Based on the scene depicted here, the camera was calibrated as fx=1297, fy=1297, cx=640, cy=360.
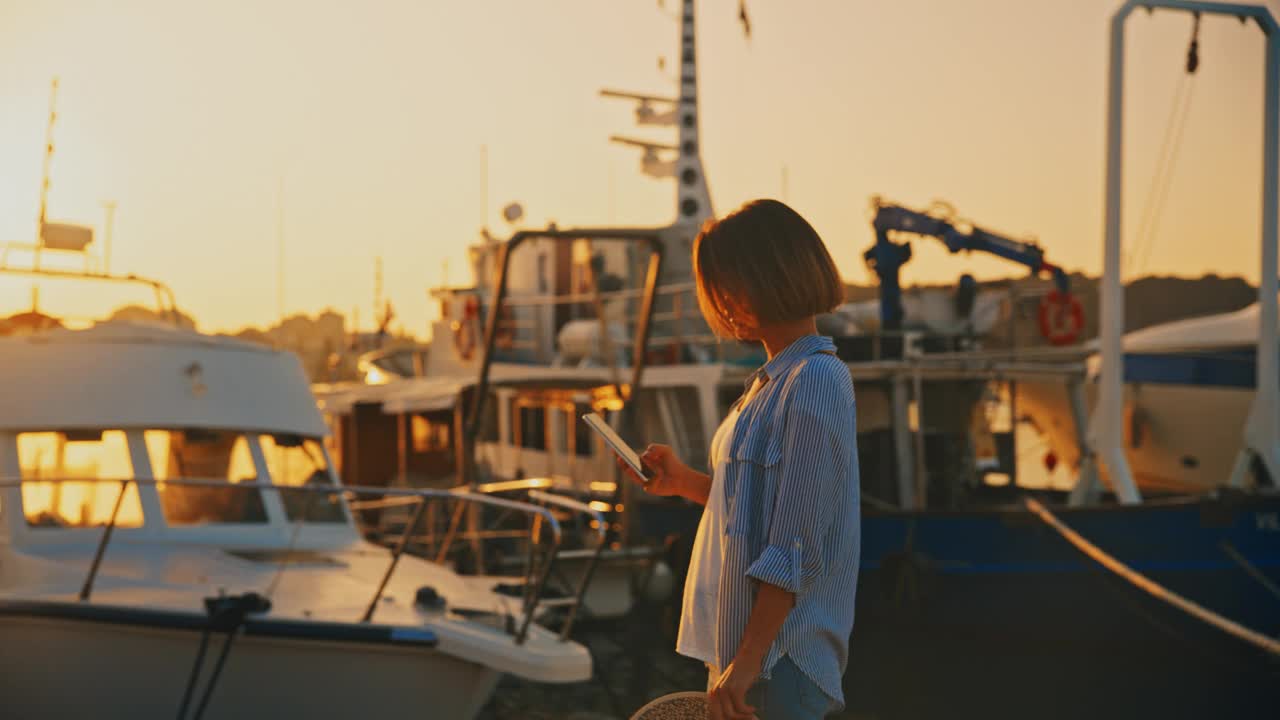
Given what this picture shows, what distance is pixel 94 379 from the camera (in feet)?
29.6

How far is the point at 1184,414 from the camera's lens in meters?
21.3

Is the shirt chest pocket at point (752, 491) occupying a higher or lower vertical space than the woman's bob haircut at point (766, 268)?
lower

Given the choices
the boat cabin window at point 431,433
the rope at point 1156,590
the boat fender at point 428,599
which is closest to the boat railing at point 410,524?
the boat fender at point 428,599

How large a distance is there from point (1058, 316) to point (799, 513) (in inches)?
679

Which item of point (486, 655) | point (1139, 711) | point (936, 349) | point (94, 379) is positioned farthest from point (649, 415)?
point (486, 655)

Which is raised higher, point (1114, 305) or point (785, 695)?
point (1114, 305)

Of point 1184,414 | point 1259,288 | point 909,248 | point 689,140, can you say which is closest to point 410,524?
point 1259,288

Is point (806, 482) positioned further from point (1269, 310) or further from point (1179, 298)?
point (1179, 298)

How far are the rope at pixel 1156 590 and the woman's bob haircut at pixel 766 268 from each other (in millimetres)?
4247

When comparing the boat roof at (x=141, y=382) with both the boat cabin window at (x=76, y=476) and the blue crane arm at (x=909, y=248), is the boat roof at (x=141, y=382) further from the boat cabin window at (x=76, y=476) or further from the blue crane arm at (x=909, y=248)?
the blue crane arm at (x=909, y=248)

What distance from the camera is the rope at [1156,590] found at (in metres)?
6.43

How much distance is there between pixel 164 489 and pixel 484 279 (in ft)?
50.1

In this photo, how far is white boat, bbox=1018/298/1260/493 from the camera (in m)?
18.9

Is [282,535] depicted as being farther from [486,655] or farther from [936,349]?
[936,349]
